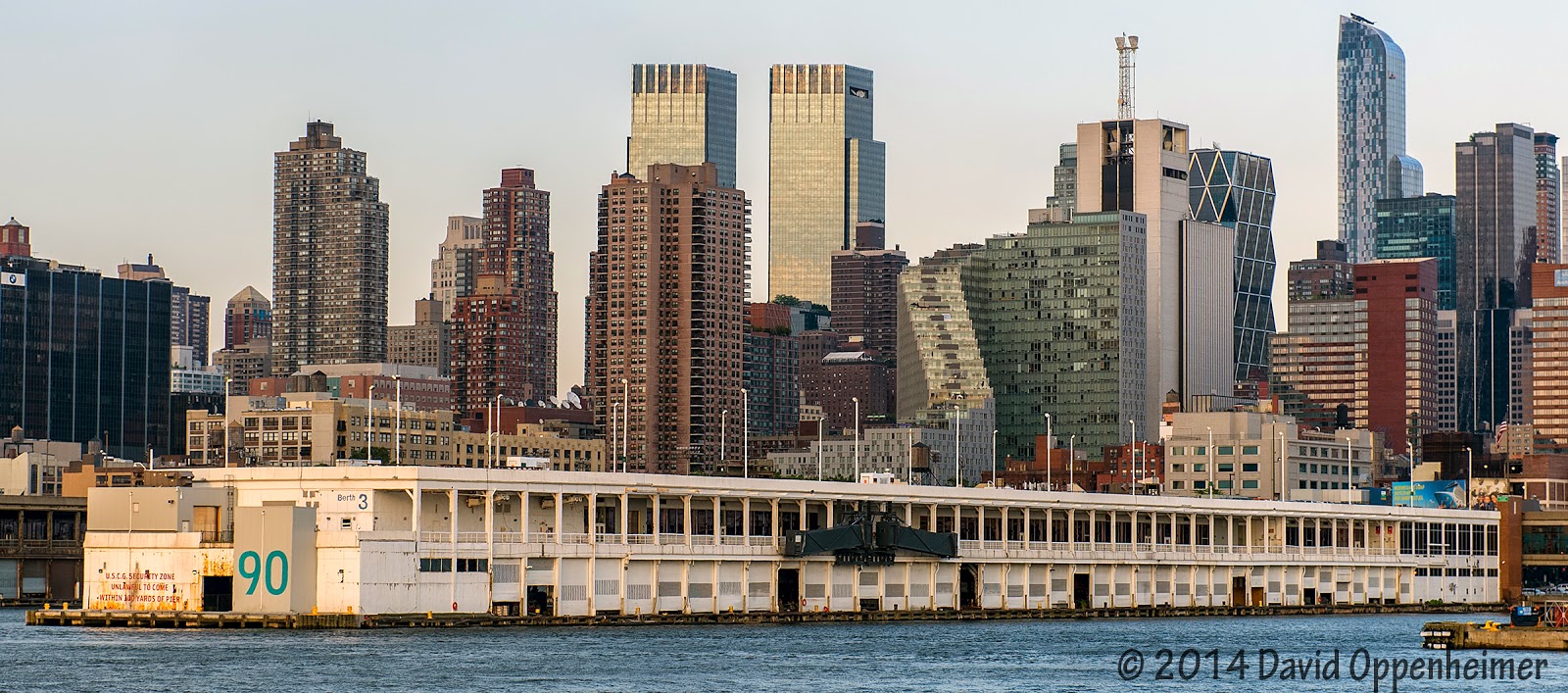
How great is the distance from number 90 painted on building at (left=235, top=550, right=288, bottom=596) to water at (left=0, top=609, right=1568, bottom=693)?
2.87 meters

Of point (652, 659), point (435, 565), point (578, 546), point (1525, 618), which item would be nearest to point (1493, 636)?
point (1525, 618)

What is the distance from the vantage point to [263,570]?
133 meters

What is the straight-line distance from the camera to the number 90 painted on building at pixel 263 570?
13188cm

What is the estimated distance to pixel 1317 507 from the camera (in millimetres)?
188000

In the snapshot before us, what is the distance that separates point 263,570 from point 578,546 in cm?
1744

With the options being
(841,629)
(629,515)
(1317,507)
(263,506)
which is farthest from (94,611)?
(1317,507)

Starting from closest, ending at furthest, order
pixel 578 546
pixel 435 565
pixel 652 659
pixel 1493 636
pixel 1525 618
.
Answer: pixel 652 659 < pixel 1493 636 < pixel 435 565 < pixel 1525 618 < pixel 578 546

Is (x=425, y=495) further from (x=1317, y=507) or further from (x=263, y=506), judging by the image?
(x=1317, y=507)

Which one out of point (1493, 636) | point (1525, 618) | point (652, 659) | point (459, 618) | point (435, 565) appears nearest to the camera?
point (652, 659)

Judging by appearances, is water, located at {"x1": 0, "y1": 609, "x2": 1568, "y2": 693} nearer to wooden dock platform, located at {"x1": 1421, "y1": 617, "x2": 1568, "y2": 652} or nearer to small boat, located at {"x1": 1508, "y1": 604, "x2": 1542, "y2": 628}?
wooden dock platform, located at {"x1": 1421, "y1": 617, "x2": 1568, "y2": 652}

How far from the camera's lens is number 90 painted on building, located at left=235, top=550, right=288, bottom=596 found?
13188 centimetres

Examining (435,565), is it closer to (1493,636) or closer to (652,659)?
(652,659)

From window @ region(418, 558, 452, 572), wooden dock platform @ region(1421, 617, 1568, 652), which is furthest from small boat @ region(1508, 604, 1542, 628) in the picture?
window @ region(418, 558, 452, 572)

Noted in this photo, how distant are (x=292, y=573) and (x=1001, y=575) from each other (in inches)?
2037
